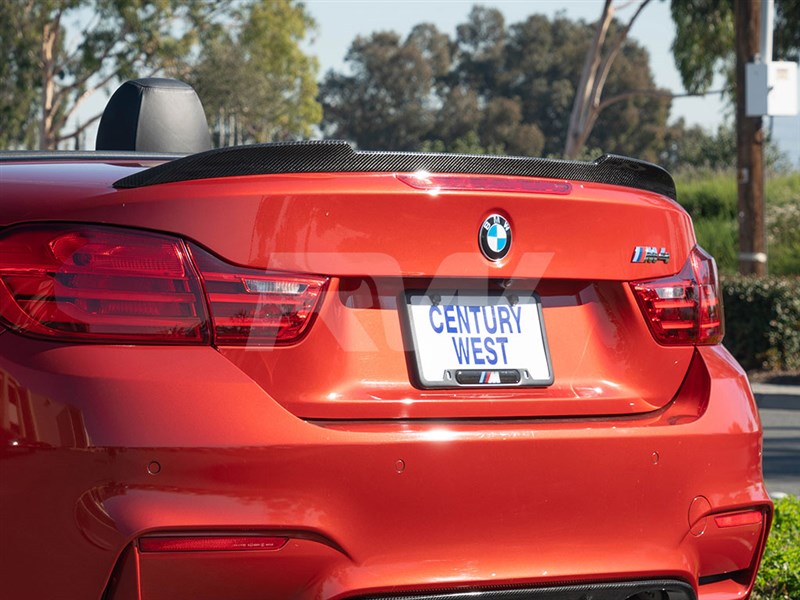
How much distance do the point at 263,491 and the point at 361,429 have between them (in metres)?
0.24

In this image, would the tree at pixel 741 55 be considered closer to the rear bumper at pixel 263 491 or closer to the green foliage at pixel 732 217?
the green foliage at pixel 732 217

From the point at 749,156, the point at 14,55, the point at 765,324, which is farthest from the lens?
the point at 14,55

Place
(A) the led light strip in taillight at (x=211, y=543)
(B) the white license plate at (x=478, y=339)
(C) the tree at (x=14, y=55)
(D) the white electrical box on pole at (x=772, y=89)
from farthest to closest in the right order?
(C) the tree at (x=14, y=55), (D) the white electrical box on pole at (x=772, y=89), (B) the white license plate at (x=478, y=339), (A) the led light strip in taillight at (x=211, y=543)

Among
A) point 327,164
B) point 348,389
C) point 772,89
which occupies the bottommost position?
point 772,89

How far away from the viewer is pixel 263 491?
2463mm

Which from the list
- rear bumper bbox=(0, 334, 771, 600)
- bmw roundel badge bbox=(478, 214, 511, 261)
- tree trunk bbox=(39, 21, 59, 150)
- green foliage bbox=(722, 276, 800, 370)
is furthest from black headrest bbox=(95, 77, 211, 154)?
tree trunk bbox=(39, 21, 59, 150)

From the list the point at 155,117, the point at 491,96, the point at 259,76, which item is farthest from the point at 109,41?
the point at 491,96

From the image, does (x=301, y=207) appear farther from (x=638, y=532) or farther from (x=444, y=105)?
(x=444, y=105)

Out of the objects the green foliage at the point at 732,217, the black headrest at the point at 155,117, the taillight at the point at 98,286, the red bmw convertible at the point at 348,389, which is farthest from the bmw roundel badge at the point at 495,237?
the green foliage at the point at 732,217

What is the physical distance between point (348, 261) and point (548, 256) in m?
0.47

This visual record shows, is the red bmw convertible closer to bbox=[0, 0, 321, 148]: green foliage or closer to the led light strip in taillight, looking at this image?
the led light strip in taillight

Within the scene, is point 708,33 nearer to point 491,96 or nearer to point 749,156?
point 749,156

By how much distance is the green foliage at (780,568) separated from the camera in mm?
4637

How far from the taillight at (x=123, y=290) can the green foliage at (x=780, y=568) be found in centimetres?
280
